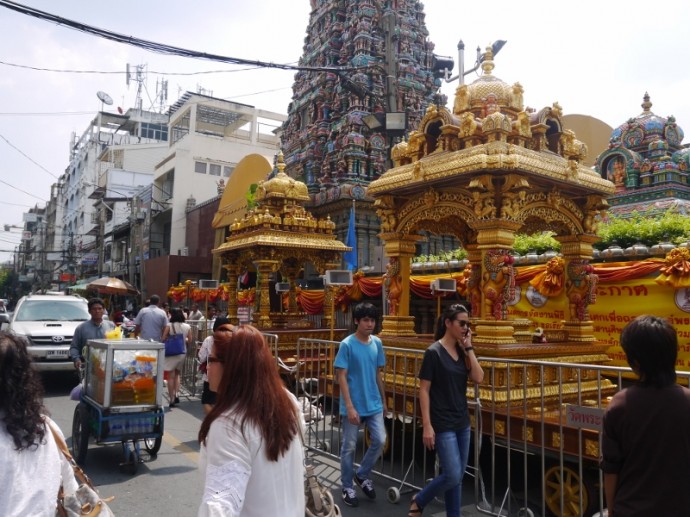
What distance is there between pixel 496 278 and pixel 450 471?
2589 millimetres

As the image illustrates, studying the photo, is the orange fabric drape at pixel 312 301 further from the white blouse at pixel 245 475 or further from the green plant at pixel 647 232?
the white blouse at pixel 245 475

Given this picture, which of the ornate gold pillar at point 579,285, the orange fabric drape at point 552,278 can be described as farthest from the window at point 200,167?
the ornate gold pillar at point 579,285

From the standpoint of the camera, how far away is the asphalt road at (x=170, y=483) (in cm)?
493

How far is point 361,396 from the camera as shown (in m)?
5.11

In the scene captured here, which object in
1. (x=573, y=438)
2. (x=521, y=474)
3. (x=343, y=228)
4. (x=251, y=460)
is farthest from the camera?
(x=343, y=228)

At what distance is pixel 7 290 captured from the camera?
3376 inches

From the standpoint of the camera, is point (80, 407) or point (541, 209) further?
point (541, 209)

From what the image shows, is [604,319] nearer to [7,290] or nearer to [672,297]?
[672,297]

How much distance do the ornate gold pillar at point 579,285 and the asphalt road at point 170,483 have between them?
2.70m

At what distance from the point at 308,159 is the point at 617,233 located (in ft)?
51.2

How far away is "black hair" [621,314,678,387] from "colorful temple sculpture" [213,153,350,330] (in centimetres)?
961

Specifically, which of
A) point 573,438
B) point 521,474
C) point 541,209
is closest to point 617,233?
point 541,209

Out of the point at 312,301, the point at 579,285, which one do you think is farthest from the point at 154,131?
the point at 579,285

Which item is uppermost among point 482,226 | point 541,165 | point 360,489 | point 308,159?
point 308,159
